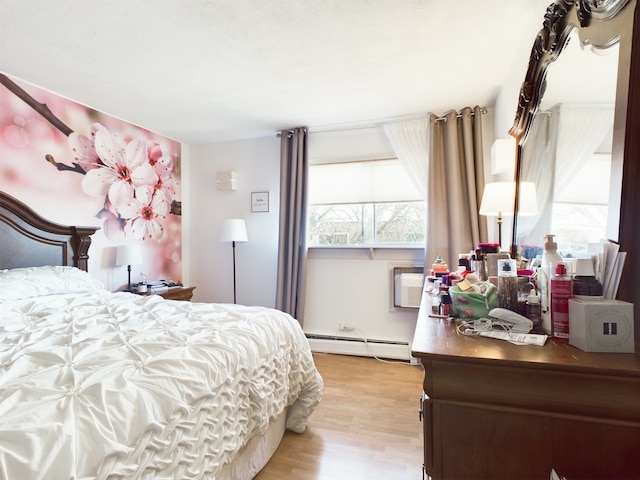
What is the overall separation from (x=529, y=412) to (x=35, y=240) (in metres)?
3.16

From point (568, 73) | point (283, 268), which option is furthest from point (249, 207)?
point (568, 73)

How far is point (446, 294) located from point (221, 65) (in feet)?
6.91

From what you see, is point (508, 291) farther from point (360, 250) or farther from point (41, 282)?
point (41, 282)

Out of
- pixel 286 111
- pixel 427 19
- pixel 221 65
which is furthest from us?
pixel 286 111

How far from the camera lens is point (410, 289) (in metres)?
3.12

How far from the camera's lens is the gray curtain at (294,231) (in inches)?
134

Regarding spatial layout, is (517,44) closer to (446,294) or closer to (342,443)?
(446,294)

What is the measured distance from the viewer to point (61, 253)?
8.32ft

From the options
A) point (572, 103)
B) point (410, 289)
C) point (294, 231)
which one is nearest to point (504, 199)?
point (572, 103)

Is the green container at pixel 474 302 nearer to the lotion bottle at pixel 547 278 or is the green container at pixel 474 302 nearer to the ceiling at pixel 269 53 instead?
the lotion bottle at pixel 547 278

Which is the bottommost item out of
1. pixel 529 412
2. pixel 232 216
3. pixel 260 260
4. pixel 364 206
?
pixel 529 412

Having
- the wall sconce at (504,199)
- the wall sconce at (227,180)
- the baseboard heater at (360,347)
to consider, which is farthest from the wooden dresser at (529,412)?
the wall sconce at (227,180)

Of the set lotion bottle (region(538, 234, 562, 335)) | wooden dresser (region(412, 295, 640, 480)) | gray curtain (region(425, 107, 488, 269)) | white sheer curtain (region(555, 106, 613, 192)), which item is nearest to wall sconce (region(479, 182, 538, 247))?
white sheer curtain (region(555, 106, 613, 192))

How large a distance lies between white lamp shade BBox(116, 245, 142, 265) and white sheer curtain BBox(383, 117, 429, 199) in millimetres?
2765
